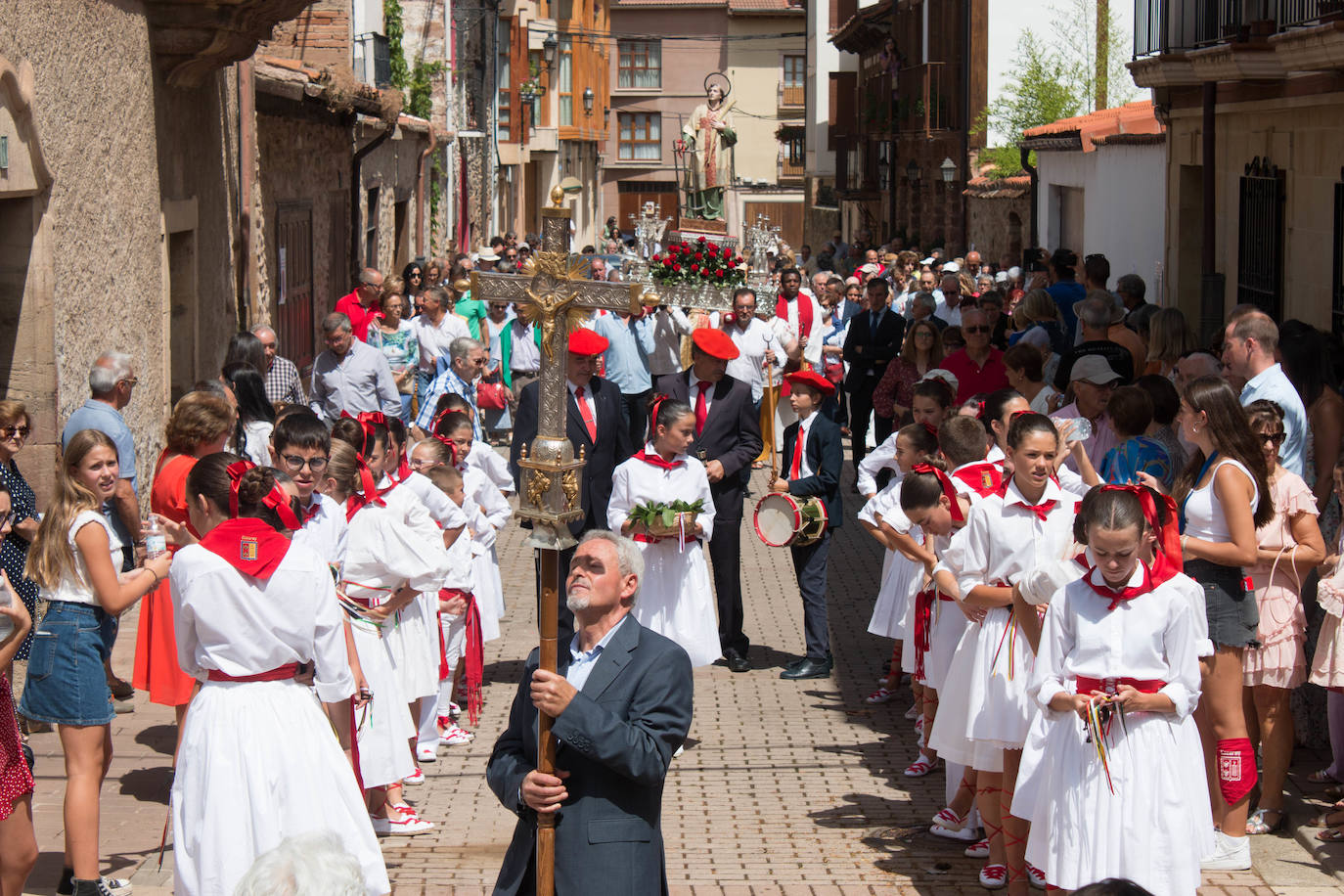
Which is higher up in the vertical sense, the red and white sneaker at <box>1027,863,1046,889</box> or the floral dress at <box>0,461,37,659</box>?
the floral dress at <box>0,461,37,659</box>

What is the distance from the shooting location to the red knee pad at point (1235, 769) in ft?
21.0

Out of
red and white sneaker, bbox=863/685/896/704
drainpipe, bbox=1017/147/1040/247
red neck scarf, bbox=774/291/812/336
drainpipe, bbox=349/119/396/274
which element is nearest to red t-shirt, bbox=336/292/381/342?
red neck scarf, bbox=774/291/812/336

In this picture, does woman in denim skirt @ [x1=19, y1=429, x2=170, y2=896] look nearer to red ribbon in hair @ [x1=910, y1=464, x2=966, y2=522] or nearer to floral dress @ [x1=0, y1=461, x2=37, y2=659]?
floral dress @ [x1=0, y1=461, x2=37, y2=659]

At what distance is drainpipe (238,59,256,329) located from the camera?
46.3ft

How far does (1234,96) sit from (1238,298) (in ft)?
5.64

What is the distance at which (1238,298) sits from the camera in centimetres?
1389

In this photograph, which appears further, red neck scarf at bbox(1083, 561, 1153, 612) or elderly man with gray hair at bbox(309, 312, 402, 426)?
elderly man with gray hair at bbox(309, 312, 402, 426)

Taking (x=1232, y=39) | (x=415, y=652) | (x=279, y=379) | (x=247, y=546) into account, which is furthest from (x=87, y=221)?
(x=1232, y=39)

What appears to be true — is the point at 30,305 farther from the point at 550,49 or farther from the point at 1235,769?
the point at 550,49

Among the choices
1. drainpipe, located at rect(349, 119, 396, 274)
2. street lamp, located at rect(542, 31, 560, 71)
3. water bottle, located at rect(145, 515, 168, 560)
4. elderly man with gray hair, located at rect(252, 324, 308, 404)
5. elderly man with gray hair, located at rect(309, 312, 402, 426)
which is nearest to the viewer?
water bottle, located at rect(145, 515, 168, 560)

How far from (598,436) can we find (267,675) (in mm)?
4579

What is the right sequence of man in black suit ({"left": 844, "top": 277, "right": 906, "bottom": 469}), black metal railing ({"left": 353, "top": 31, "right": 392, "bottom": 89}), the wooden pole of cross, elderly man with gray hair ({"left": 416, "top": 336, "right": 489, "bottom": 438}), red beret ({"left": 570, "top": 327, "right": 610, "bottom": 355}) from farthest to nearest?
black metal railing ({"left": 353, "top": 31, "right": 392, "bottom": 89}) → man in black suit ({"left": 844, "top": 277, "right": 906, "bottom": 469}) → elderly man with gray hair ({"left": 416, "top": 336, "right": 489, "bottom": 438}) → red beret ({"left": 570, "top": 327, "right": 610, "bottom": 355}) → the wooden pole of cross

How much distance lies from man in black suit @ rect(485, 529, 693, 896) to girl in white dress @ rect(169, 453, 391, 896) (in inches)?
32.2

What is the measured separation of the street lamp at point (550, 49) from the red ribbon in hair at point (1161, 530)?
1536 inches
